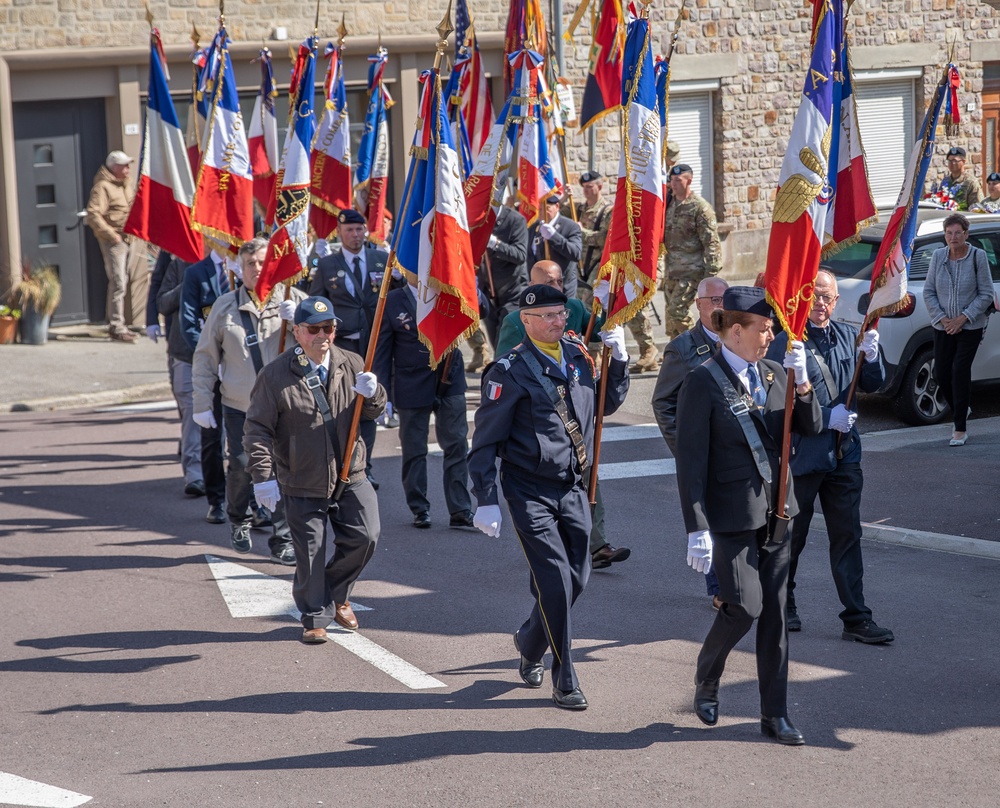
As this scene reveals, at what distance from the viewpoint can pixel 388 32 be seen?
2117 centimetres

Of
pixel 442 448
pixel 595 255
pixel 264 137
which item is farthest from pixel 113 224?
pixel 442 448

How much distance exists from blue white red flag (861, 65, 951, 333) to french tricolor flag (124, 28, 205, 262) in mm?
5860

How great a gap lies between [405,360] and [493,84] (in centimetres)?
1235

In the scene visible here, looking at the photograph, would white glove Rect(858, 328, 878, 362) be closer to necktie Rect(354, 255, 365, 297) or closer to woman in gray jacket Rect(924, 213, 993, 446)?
necktie Rect(354, 255, 365, 297)

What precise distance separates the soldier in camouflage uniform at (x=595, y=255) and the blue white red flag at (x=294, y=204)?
4.95 metres

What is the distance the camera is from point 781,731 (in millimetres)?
6195

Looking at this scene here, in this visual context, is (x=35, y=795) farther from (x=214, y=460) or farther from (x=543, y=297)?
(x=214, y=460)

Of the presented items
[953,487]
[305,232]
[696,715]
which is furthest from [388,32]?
[696,715]

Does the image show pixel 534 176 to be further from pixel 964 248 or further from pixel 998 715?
pixel 998 715

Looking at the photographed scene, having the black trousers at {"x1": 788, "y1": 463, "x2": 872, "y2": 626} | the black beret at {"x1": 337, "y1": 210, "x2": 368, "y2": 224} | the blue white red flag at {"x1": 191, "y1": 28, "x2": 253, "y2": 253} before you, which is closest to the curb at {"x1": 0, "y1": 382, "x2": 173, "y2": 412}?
the blue white red flag at {"x1": 191, "y1": 28, "x2": 253, "y2": 253}

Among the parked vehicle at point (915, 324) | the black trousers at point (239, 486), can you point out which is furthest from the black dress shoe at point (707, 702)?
the parked vehicle at point (915, 324)

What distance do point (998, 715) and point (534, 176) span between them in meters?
6.63

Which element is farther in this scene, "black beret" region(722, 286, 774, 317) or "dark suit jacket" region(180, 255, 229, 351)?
"dark suit jacket" region(180, 255, 229, 351)

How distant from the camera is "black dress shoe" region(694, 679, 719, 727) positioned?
6441 millimetres
